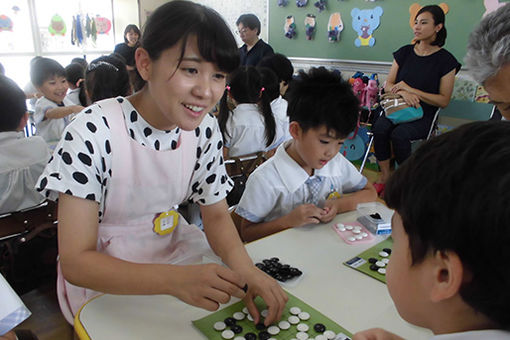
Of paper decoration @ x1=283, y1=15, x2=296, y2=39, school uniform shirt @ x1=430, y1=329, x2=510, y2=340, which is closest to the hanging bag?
paper decoration @ x1=283, y1=15, x2=296, y2=39

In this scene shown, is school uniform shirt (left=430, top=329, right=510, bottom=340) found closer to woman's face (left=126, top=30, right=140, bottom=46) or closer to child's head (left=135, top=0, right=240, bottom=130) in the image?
child's head (left=135, top=0, right=240, bottom=130)

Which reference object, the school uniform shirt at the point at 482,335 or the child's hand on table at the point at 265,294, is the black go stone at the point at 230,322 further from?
the school uniform shirt at the point at 482,335

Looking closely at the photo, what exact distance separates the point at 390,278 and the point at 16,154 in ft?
5.07

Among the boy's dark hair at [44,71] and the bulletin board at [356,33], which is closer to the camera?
the boy's dark hair at [44,71]

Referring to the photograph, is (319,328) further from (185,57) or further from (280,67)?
(280,67)

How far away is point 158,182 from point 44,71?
8.30ft

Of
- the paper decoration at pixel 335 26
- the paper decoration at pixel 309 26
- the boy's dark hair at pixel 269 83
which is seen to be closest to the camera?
the boy's dark hair at pixel 269 83

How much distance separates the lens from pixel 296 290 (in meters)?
0.83

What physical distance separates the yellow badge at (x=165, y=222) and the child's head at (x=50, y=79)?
241 cm

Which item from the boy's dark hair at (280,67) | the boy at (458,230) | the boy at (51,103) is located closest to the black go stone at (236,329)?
the boy at (458,230)

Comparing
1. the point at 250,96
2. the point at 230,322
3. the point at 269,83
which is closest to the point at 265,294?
the point at 230,322

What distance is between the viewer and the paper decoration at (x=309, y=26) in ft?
14.7

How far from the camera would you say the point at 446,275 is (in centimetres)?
46

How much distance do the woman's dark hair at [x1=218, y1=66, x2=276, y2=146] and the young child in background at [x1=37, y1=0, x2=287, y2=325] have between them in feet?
4.29
